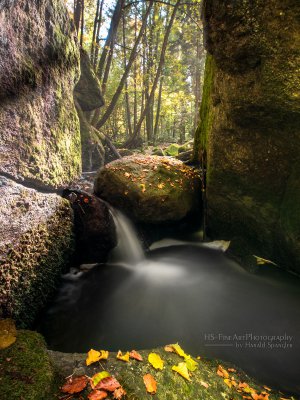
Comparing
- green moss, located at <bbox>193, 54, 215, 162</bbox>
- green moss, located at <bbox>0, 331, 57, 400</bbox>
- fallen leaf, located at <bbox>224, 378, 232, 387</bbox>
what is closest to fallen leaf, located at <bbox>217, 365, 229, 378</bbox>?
fallen leaf, located at <bbox>224, 378, 232, 387</bbox>

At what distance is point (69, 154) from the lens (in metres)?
6.67

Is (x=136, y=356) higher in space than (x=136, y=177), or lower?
lower

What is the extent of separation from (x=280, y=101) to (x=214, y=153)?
4.63 ft

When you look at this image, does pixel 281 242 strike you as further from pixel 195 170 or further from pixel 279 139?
pixel 195 170

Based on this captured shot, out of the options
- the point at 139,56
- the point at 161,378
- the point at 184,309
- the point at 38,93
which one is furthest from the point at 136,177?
the point at 139,56

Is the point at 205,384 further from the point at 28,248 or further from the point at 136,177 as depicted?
the point at 136,177

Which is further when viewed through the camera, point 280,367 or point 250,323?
point 250,323

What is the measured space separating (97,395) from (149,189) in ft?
13.3

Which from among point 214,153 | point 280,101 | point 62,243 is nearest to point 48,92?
point 62,243

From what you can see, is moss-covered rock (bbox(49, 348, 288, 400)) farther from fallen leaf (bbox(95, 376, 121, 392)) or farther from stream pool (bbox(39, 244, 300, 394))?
stream pool (bbox(39, 244, 300, 394))

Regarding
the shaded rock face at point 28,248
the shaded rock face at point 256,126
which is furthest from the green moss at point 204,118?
the shaded rock face at point 28,248

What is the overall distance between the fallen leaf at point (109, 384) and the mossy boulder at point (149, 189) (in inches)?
147

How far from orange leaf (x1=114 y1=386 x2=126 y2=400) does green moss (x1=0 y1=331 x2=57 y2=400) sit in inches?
17.3

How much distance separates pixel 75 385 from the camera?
77.9 inches
